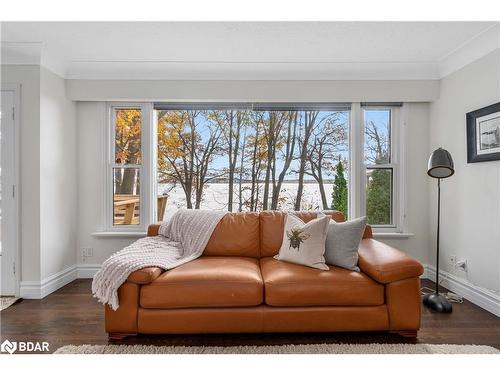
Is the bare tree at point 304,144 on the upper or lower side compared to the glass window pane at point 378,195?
upper

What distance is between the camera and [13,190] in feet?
10.3

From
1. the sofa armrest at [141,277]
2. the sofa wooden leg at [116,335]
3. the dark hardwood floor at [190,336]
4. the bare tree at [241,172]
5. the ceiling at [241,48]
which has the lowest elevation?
Result: the dark hardwood floor at [190,336]

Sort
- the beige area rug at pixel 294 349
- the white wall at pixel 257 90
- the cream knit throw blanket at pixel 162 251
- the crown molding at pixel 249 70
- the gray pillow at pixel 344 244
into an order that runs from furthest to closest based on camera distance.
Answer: the white wall at pixel 257 90, the crown molding at pixel 249 70, the gray pillow at pixel 344 244, the cream knit throw blanket at pixel 162 251, the beige area rug at pixel 294 349

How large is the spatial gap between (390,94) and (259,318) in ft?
9.19

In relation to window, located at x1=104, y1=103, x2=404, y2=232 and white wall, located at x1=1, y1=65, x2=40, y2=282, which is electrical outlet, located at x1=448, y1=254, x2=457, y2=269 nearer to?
window, located at x1=104, y1=103, x2=404, y2=232

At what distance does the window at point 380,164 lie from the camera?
12.5 ft

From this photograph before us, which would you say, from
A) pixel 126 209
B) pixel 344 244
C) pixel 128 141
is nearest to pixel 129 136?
pixel 128 141

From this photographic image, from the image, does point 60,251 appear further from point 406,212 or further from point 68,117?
point 406,212

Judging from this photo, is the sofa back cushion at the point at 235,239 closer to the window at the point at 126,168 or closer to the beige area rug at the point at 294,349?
the beige area rug at the point at 294,349

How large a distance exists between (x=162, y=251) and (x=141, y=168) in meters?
1.43

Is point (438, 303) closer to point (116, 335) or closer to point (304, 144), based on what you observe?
point (304, 144)

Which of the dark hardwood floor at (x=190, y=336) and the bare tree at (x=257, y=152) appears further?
the bare tree at (x=257, y=152)

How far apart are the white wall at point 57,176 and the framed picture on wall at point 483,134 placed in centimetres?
408

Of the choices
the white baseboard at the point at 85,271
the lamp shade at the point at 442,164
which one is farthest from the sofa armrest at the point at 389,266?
the white baseboard at the point at 85,271
